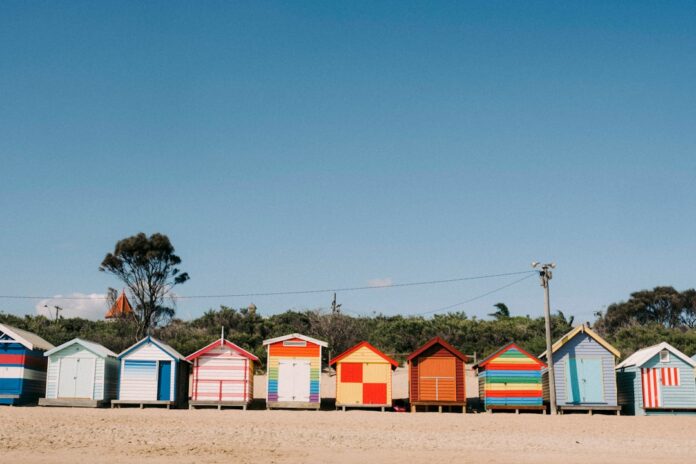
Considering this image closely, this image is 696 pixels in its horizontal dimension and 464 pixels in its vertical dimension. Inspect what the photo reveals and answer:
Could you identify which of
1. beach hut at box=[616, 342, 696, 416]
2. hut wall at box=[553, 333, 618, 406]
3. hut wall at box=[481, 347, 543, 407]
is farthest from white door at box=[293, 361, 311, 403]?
beach hut at box=[616, 342, 696, 416]

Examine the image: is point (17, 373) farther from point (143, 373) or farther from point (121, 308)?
point (121, 308)

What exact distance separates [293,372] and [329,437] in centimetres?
872

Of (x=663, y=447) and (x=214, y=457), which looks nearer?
(x=214, y=457)

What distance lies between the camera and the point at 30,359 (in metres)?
32.7

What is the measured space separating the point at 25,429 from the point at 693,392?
25633mm

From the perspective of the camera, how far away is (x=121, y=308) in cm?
5716

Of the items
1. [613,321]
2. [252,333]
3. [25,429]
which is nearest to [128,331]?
[252,333]

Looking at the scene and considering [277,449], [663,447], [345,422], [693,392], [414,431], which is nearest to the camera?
[277,449]

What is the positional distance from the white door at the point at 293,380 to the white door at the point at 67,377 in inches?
331

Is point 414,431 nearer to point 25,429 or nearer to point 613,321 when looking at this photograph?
point 25,429

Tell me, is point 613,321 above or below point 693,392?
above

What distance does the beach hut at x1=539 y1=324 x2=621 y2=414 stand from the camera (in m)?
32.2

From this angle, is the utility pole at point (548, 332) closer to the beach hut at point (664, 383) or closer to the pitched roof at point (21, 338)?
the beach hut at point (664, 383)

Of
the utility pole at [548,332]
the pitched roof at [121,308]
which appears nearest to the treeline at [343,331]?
the pitched roof at [121,308]
